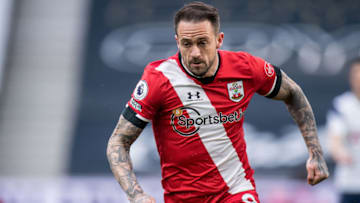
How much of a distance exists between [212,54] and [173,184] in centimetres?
99

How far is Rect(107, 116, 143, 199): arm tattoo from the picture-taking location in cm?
359

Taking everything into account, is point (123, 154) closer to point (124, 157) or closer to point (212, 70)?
point (124, 157)

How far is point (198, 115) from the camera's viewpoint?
393 centimetres

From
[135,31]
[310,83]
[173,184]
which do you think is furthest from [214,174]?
[135,31]

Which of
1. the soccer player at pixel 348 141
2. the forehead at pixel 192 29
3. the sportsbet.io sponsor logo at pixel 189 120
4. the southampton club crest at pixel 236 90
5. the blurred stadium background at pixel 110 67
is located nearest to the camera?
the forehead at pixel 192 29

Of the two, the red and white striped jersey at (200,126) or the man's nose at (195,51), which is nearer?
the man's nose at (195,51)

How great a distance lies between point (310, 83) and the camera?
1305cm

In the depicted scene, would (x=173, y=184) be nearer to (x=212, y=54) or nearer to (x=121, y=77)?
(x=212, y=54)

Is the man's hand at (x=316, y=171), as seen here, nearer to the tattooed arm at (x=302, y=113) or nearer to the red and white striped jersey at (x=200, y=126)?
the tattooed arm at (x=302, y=113)

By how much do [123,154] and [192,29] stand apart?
0.95 metres

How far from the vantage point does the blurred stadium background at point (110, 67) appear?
1261 centimetres

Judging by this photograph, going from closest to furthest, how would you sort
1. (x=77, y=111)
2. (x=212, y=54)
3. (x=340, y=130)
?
(x=212, y=54) → (x=340, y=130) → (x=77, y=111)

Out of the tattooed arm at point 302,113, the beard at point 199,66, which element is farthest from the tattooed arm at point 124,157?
the tattooed arm at point 302,113

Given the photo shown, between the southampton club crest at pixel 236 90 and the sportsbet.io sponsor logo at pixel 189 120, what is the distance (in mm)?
174
